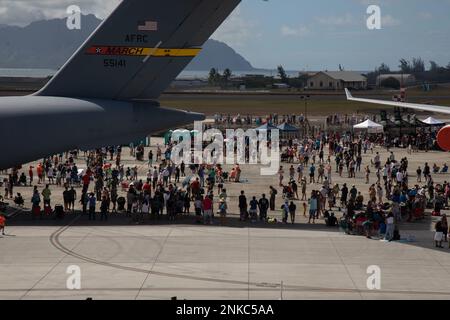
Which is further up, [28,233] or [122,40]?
[122,40]

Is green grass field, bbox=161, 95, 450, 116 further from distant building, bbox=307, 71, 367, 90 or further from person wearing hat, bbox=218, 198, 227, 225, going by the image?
person wearing hat, bbox=218, 198, 227, 225

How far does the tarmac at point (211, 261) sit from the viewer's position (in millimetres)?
14703

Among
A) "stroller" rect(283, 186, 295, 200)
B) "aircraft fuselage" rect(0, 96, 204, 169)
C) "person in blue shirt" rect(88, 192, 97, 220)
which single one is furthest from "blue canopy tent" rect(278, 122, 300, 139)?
"person in blue shirt" rect(88, 192, 97, 220)

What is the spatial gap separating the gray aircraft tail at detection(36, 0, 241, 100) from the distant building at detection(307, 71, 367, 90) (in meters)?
118

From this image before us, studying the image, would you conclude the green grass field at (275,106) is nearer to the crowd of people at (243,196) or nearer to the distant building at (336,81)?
the distant building at (336,81)

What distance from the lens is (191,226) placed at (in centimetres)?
2200

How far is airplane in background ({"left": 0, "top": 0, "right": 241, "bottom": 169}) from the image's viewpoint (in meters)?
21.4

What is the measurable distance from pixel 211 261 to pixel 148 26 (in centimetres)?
798

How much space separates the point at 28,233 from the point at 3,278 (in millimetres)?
5083
